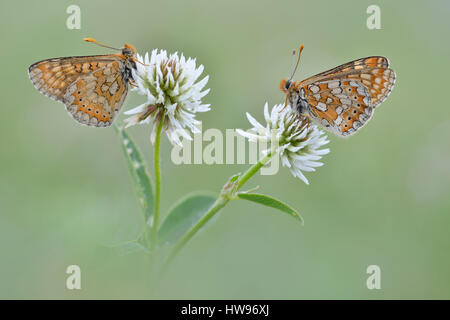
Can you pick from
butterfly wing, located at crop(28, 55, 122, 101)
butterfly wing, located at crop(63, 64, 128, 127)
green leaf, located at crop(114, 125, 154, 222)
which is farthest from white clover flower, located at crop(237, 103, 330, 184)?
butterfly wing, located at crop(28, 55, 122, 101)

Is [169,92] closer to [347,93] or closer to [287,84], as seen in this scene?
[287,84]

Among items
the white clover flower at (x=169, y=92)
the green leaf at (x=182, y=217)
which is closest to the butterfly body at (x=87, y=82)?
the white clover flower at (x=169, y=92)

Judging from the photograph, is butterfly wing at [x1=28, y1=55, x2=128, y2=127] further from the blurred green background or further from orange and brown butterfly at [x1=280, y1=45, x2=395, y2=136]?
orange and brown butterfly at [x1=280, y1=45, x2=395, y2=136]

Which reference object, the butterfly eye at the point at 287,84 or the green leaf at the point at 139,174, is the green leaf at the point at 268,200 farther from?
the butterfly eye at the point at 287,84

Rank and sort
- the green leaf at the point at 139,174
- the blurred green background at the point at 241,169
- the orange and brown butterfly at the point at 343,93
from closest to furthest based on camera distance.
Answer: the green leaf at the point at 139,174, the orange and brown butterfly at the point at 343,93, the blurred green background at the point at 241,169

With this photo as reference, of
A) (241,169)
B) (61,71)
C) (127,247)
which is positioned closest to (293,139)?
(127,247)
